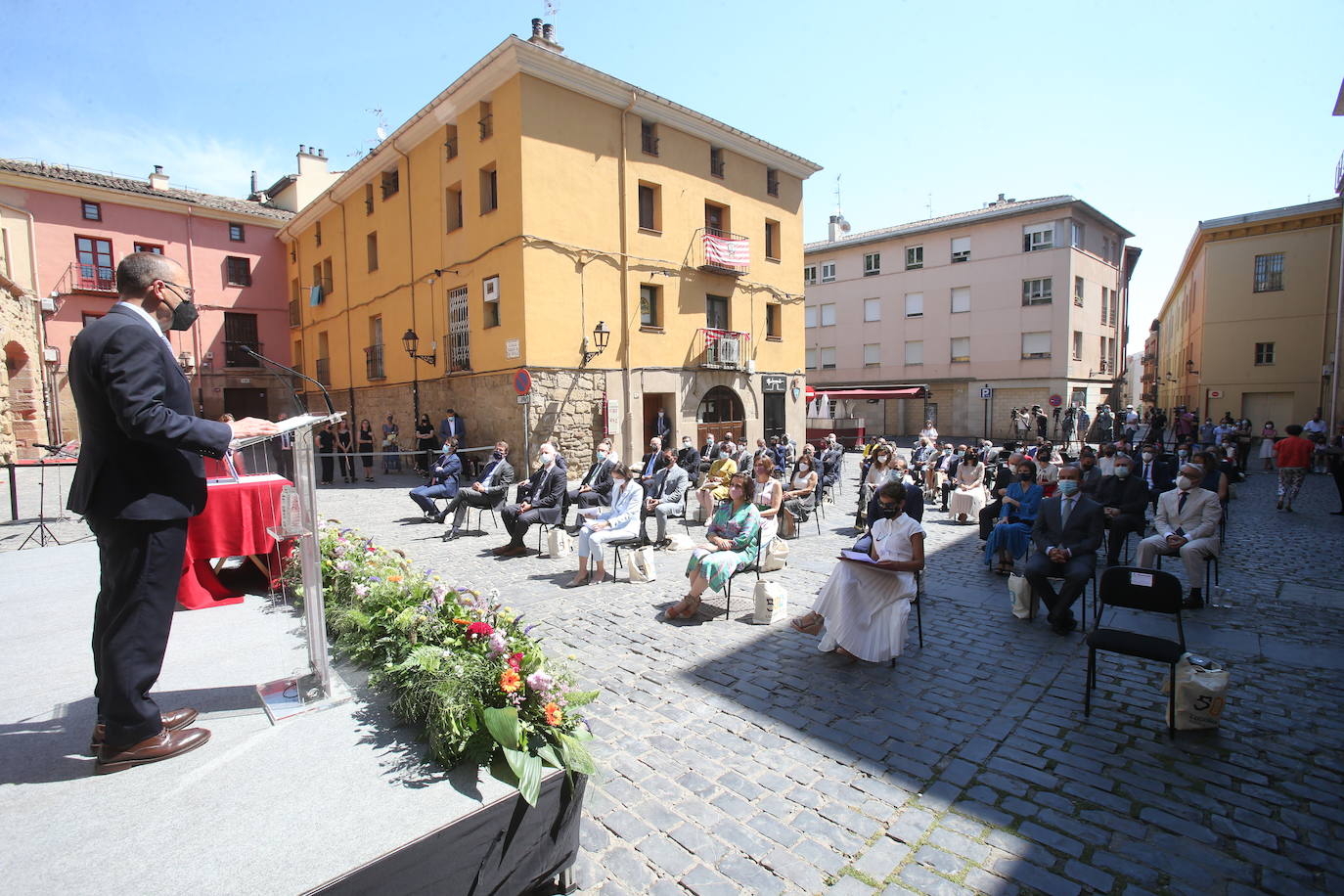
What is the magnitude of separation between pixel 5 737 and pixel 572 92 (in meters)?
17.6

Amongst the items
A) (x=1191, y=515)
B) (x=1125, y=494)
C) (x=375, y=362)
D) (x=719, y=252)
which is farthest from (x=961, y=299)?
(x=1191, y=515)

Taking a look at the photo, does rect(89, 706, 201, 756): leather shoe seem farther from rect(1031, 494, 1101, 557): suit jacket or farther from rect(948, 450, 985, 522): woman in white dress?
rect(948, 450, 985, 522): woman in white dress

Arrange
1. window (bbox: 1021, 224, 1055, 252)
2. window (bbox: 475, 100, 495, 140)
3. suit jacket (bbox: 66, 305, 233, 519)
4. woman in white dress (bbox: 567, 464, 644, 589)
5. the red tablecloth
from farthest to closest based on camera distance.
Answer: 1. window (bbox: 1021, 224, 1055, 252)
2. window (bbox: 475, 100, 495, 140)
3. woman in white dress (bbox: 567, 464, 644, 589)
4. the red tablecloth
5. suit jacket (bbox: 66, 305, 233, 519)

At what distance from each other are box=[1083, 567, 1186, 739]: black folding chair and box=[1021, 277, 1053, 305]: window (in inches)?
1304

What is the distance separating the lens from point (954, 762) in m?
3.80

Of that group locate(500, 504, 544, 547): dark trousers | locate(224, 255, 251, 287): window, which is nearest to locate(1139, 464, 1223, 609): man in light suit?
locate(500, 504, 544, 547): dark trousers

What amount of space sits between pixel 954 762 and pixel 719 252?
60.0ft

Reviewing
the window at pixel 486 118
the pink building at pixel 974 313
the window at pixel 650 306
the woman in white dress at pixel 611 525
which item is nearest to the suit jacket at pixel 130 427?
the woman in white dress at pixel 611 525

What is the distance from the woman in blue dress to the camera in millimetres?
7859

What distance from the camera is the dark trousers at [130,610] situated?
2541 mm

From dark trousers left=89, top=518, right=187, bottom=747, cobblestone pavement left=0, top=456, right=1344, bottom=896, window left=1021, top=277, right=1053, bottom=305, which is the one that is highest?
window left=1021, top=277, right=1053, bottom=305

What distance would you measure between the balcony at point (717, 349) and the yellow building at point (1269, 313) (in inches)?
972

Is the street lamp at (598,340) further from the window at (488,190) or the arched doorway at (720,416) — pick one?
the window at (488,190)

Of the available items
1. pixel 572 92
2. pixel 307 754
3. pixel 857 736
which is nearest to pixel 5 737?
pixel 307 754
